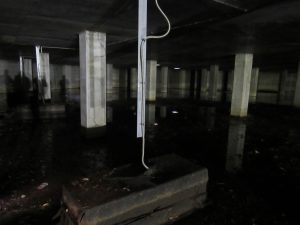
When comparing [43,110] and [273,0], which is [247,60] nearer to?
[273,0]

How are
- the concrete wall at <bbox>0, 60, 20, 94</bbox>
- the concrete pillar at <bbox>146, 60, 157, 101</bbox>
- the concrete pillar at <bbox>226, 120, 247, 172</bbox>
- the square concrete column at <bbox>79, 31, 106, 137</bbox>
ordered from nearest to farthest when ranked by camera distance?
the concrete pillar at <bbox>226, 120, 247, 172</bbox>
the square concrete column at <bbox>79, 31, 106, 137</bbox>
the concrete pillar at <bbox>146, 60, 157, 101</bbox>
the concrete wall at <bbox>0, 60, 20, 94</bbox>

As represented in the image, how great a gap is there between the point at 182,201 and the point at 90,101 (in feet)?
16.9

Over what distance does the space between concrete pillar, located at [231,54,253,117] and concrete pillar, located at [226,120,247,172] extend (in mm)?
1246

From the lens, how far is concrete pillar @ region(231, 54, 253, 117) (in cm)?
1145

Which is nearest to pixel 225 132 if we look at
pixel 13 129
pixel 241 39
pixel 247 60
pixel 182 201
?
pixel 241 39

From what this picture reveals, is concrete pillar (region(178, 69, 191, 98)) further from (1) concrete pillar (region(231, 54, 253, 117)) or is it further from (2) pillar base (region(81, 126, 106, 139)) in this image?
(2) pillar base (region(81, 126, 106, 139))

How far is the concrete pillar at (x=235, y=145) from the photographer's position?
5743 millimetres

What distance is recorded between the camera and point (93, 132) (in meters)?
7.78

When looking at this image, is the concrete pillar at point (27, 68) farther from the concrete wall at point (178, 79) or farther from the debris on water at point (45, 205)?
the debris on water at point (45, 205)

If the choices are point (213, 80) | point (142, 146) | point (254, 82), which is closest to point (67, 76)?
point (213, 80)

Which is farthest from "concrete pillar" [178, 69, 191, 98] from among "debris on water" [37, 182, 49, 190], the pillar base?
"debris on water" [37, 182, 49, 190]

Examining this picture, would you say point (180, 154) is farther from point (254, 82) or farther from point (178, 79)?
point (178, 79)

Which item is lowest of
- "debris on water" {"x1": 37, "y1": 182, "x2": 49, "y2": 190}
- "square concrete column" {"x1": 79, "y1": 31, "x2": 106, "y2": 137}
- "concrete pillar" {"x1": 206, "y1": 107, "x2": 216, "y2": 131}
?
"debris on water" {"x1": 37, "y1": 182, "x2": 49, "y2": 190}

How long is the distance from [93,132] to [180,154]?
316 centimetres
